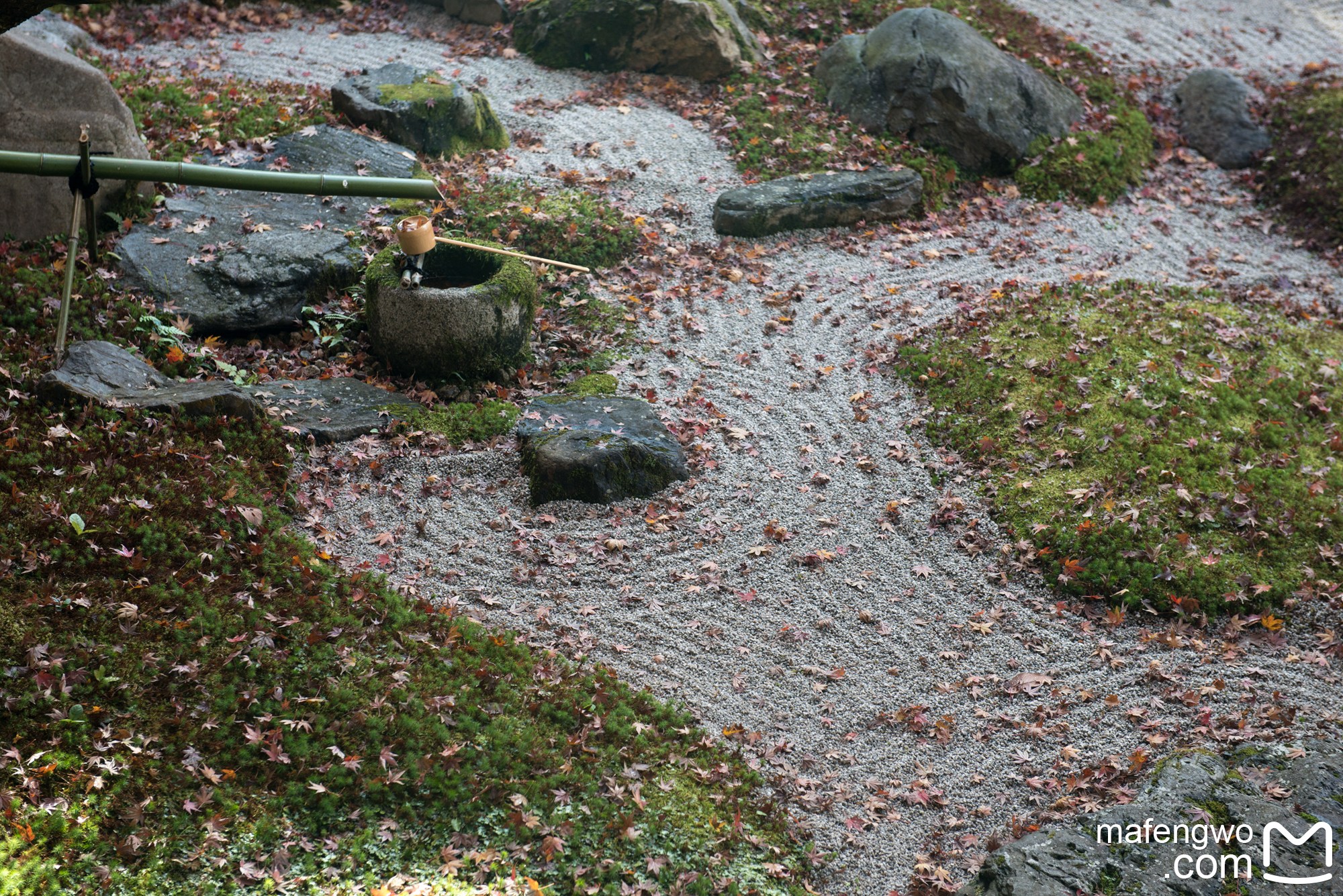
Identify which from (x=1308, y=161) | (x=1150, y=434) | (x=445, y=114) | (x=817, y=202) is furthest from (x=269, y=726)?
(x=1308, y=161)

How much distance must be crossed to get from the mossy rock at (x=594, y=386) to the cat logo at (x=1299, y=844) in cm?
608

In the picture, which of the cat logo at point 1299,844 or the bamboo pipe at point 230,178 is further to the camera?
the bamboo pipe at point 230,178

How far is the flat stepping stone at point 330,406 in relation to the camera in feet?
24.2

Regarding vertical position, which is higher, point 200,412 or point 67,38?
point 67,38

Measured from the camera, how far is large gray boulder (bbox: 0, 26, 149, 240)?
7.85 meters

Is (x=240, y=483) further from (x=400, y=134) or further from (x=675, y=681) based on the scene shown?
(x=400, y=134)

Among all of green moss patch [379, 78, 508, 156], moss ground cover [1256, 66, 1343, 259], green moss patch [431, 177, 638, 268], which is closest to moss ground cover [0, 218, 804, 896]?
green moss patch [431, 177, 638, 268]

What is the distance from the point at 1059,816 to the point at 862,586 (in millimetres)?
2236

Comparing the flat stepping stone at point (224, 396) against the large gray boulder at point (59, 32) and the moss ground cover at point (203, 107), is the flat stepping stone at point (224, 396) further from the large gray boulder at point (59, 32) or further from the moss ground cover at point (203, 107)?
the large gray boulder at point (59, 32)

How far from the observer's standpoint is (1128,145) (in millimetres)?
13156

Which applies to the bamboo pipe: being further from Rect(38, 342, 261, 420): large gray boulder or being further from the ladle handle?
the ladle handle

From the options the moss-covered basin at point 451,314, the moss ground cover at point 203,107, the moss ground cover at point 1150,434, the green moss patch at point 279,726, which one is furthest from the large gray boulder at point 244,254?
the moss ground cover at point 1150,434

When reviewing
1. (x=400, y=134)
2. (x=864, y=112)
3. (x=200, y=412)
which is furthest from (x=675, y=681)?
(x=864, y=112)

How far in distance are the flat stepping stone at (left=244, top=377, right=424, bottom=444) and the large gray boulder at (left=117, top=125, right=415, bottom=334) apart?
108cm
